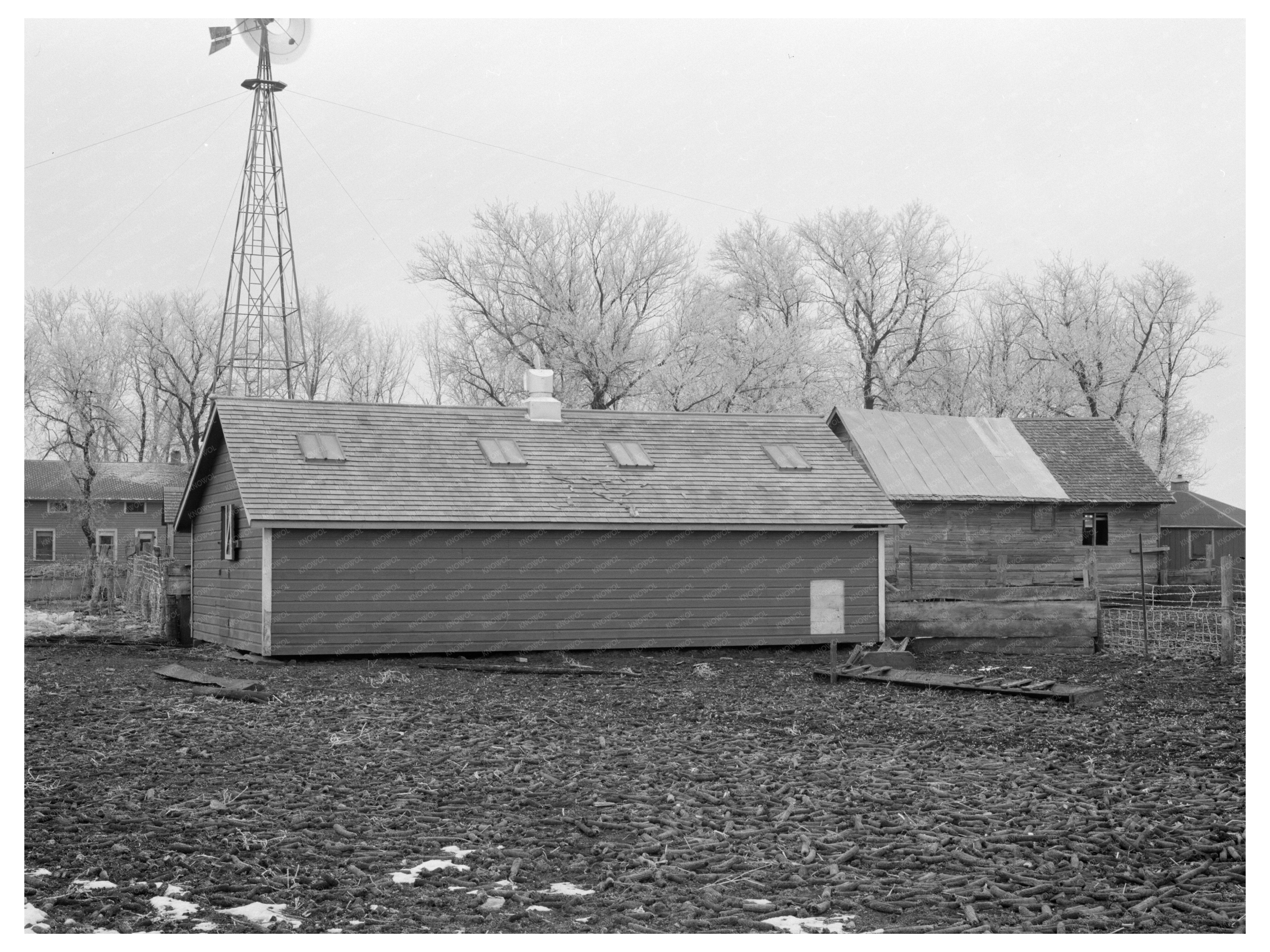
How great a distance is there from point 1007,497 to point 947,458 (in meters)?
1.93

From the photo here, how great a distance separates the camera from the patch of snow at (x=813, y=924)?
6285 mm

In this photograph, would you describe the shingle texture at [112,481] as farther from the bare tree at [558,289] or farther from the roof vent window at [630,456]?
the roof vent window at [630,456]

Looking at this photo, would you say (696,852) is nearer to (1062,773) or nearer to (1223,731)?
(1062,773)

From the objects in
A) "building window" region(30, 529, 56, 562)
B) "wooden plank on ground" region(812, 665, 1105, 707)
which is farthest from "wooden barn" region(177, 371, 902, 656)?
"building window" region(30, 529, 56, 562)

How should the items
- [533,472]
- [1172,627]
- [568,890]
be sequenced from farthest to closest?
[1172,627] < [533,472] < [568,890]

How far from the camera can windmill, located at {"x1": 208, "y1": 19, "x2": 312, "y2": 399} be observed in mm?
33156

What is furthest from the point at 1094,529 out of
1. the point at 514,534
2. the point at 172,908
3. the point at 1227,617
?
the point at 172,908

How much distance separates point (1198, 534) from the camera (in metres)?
45.2

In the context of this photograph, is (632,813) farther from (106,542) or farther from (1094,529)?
(106,542)

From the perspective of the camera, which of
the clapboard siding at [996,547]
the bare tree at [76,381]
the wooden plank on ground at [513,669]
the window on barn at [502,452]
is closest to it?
the wooden plank on ground at [513,669]

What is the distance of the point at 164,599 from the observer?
2595cm

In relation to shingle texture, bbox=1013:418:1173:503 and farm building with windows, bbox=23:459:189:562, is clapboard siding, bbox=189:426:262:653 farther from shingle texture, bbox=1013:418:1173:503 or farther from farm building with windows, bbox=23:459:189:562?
farm building with windows, bbox=23:459:189:562

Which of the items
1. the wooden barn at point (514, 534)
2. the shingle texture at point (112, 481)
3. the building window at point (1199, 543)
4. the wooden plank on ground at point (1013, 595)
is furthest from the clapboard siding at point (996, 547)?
the shingle texture at point (112, 481)

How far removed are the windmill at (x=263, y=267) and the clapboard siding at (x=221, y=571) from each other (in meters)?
5.21
